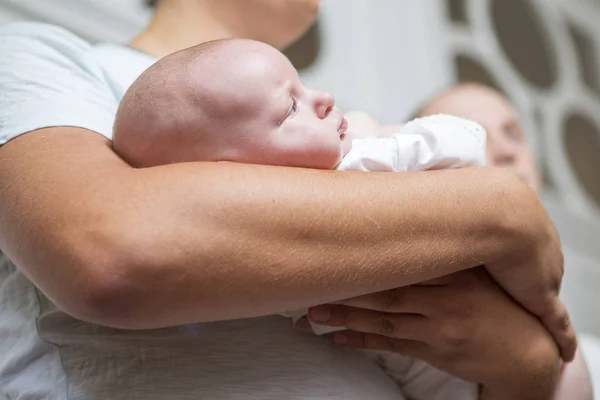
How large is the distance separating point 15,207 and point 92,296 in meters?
0.15

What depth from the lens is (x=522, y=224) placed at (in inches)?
31.6

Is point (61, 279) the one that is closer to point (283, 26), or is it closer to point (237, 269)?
point (237, 269)

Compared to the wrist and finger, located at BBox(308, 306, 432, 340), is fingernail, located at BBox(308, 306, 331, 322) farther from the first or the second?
the wrist

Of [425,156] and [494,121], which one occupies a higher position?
[425,156]

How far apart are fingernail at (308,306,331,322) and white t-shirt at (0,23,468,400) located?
56mm

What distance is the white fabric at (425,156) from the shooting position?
824mm

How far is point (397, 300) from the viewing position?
81 centimetres

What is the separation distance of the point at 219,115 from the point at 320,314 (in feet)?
0.90

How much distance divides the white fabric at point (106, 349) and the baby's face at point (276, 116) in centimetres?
18

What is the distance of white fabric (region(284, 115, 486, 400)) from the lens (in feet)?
2.70

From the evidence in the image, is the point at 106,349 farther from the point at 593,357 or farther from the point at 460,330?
the point at 593,357

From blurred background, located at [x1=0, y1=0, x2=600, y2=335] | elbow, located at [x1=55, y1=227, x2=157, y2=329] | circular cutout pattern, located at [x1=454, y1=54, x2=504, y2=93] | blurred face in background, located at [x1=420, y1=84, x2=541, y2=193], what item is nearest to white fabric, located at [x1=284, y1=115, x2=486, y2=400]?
elbow, located at [x1=55, y1=227, x2=157, y2=329]

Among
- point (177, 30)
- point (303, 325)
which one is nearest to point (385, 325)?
point (303, 325)

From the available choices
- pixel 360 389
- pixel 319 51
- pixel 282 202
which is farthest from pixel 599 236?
pixel 282 202
